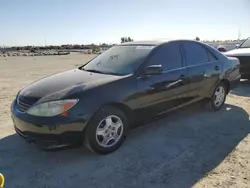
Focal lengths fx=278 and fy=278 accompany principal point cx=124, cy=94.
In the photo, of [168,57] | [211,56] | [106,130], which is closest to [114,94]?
[106,130]

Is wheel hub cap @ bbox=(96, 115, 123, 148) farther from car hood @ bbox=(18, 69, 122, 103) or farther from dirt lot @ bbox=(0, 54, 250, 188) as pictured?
car hood @ bbox=(18, 69, 122, 103)

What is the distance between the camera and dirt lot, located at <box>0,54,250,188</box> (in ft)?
10.3

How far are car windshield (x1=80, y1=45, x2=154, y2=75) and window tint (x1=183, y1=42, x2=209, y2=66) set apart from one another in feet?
2.80

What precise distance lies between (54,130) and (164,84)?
1888 mm

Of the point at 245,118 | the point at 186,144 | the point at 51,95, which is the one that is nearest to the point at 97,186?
the point at 51,95

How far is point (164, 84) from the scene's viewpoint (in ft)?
14.4

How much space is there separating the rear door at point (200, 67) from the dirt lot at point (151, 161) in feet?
2.21

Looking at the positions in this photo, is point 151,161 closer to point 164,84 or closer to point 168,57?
point 164,84

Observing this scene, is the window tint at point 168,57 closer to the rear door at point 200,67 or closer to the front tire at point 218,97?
the rear door at point 200,67

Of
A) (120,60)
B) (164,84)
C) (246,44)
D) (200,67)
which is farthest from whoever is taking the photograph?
(246,44)

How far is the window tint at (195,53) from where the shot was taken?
16.5 feet

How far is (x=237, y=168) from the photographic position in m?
3.41

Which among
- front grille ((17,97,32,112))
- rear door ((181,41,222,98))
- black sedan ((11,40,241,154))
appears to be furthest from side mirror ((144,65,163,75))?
front grille ((17,97,32,112))

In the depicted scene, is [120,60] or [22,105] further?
[120,60]
